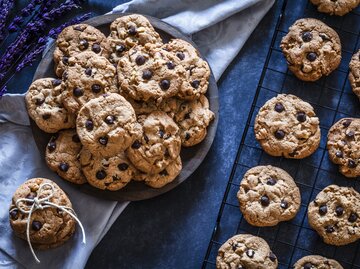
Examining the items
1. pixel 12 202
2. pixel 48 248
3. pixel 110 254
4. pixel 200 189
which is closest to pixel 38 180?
pixel 12 202

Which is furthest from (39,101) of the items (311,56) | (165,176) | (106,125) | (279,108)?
(311,56)

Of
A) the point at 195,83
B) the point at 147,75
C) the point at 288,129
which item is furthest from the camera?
the point at 288,129

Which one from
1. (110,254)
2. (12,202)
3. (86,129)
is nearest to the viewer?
(86,129)

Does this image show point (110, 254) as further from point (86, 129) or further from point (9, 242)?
point (86, 129)

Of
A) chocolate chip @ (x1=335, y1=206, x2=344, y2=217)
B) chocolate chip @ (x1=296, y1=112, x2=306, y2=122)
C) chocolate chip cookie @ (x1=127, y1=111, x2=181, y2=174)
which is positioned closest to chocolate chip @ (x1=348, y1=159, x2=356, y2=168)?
chocolate chip @ (x1=335, y1=206, x2=344, y2=217)

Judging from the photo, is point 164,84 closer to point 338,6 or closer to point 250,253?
point 250,253

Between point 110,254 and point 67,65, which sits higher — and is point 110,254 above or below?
below
